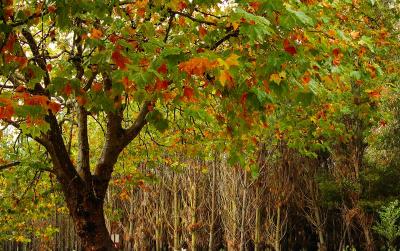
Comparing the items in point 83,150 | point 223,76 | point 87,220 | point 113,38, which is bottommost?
point 87,220

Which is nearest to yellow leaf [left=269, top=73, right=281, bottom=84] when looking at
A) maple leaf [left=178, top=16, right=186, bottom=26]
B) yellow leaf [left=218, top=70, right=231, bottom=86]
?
yellow leaf [left=218, top=70, right=231, bottom=86]

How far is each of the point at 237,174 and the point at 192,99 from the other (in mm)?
11728

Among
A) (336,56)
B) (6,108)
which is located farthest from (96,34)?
(336,56)

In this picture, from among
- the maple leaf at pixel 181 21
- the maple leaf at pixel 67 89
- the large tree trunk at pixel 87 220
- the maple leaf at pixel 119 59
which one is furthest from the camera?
the maple leaf at pixel 181 21

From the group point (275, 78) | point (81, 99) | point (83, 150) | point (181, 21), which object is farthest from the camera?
point (83, 150)

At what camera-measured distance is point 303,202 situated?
64.4ft

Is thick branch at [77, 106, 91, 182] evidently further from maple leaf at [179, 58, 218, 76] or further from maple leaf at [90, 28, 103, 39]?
maple leaf at [179, 58, 218, 76]

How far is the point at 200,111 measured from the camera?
537cm

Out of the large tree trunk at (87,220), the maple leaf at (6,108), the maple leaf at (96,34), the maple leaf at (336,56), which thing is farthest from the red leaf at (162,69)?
the large tree trunk at (87,220)

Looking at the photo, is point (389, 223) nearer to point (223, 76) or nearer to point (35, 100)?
point (223, 76)

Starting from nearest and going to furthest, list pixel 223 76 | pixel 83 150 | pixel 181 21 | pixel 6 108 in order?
pixel 223 76
pixel 6 108
pixel 181 21
pixel 83 150

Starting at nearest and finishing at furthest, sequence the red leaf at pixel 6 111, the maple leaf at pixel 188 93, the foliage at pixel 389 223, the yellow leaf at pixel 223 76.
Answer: the yellow leaf at pixel 223 76 → the red leaf at pixel 6 111 → the maple leaf at pixel 188 93 → the foliage at pixel 389 223

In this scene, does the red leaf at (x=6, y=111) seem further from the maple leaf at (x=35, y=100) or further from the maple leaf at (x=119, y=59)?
the maple leaf at (x=119, y=59)

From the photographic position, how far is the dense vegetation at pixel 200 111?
419 cm
